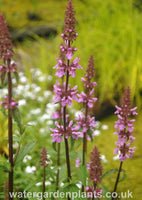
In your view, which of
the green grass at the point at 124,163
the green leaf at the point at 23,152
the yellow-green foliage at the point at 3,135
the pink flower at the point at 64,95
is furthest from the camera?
the yellow-green foliage at the point at 3,135

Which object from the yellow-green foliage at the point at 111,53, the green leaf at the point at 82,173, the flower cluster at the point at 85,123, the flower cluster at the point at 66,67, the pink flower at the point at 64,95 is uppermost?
the yellow-green foliage at the point at 111,53

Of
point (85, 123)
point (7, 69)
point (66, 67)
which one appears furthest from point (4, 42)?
point (85, 123)

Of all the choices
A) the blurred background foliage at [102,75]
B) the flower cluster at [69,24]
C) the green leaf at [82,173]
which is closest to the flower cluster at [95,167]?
the green leaf at [82,173]

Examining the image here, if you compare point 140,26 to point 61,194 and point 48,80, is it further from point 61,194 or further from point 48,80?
point 61,194

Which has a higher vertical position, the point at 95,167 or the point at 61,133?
the point at 61,133

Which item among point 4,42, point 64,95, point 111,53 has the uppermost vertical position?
point 111,53

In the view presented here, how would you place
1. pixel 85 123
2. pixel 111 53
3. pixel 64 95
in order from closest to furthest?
pixel 64 95 → pixel 85 123 → pixel 111 53

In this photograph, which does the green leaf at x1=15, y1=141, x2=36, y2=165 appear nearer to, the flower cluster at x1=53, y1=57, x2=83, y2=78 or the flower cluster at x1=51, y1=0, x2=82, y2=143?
the flower cluster at x1=51, y1=0, x2=82, y2=143

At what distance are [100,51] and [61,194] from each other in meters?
3.69

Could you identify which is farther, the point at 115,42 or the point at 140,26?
the point at 140,26

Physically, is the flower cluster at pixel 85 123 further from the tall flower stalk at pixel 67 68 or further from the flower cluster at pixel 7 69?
the flower cluster at pixel 7 69

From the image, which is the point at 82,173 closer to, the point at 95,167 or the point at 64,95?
the point at 95,167

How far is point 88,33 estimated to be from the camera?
17.4ft

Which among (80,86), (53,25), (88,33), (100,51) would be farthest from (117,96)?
(53,25)
